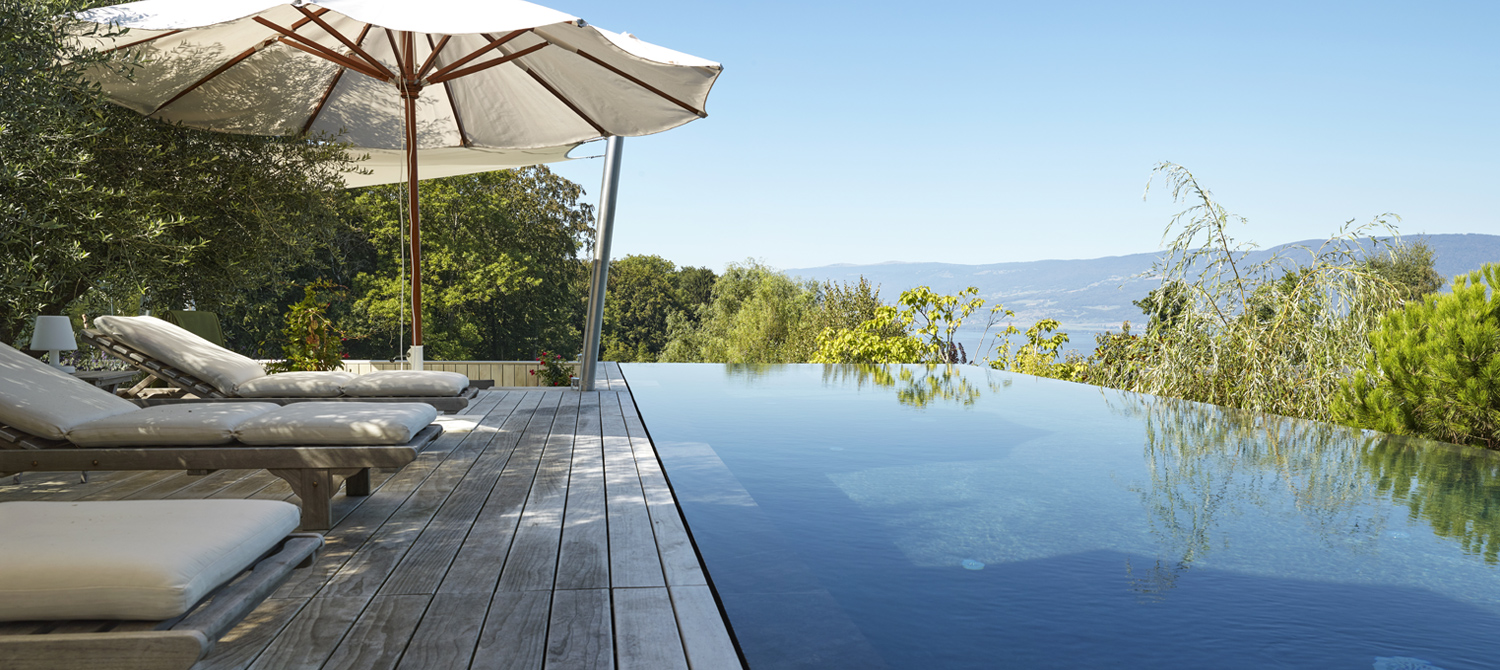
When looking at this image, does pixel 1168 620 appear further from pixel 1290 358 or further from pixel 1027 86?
pixel 1027 86

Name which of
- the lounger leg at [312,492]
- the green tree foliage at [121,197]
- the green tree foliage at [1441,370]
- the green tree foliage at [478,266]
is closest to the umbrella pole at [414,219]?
the green tree foliage at [121,197]

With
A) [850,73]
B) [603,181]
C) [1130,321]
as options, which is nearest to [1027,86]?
[850,73]

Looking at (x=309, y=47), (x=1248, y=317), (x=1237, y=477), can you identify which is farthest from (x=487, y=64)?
(x=1248, y=317)

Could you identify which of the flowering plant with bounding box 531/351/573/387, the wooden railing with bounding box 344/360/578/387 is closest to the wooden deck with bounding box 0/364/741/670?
the flowering plant with bounding box 531/351/573/387

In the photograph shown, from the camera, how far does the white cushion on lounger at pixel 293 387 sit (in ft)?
14.8

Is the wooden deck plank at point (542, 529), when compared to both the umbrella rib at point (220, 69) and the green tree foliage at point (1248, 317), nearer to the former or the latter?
the umbrella rib at point (220, 69)

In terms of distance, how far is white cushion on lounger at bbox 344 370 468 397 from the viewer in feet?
15.2

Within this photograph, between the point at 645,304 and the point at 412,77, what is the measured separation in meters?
35.0

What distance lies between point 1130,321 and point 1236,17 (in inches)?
964

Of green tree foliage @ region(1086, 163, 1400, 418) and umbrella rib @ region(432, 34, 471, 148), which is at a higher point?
umbrella rib @ region(432, 34, 471, 148)

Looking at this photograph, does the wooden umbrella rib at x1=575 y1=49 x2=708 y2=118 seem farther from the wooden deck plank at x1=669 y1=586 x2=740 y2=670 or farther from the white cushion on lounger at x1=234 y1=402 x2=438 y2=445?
the wooden deck plank at x1=669 y1=586 x2=740 y2=670

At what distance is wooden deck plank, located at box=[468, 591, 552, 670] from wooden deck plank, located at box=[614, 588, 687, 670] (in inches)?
6.8

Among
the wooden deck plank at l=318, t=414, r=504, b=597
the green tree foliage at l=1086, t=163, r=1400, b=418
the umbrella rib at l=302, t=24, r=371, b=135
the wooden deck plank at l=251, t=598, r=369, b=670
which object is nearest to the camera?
the wooden deck plank at l=251, t=598, r=369, b=670

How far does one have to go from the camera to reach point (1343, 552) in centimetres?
316
